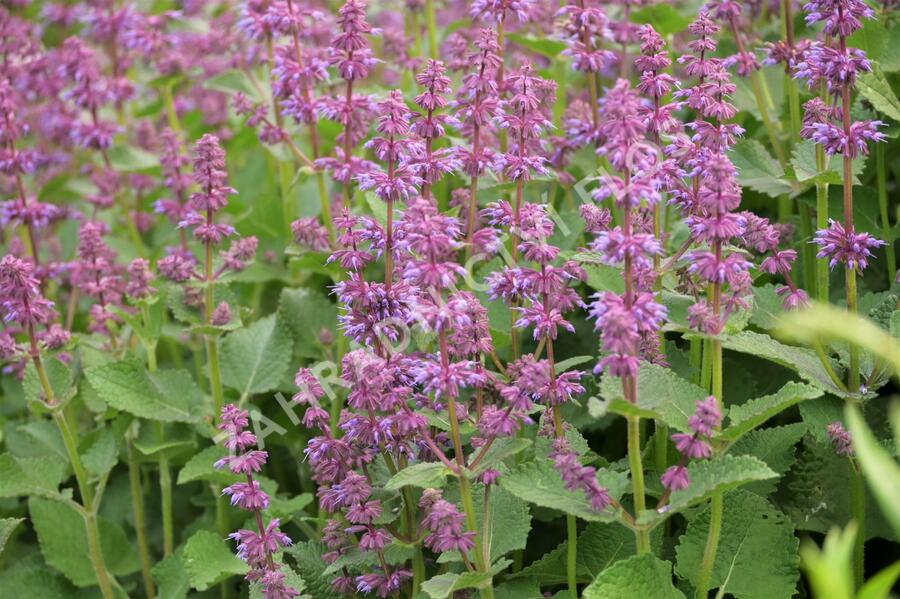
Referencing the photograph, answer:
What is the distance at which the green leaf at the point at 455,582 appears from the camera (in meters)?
2.00

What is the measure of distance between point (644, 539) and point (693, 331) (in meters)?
0.43

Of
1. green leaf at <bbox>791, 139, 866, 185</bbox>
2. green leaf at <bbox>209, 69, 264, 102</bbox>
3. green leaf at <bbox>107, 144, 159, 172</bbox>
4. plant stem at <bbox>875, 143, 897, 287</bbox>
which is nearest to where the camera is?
green leaf at <bbox>791, 139, 866, 185</bbox>

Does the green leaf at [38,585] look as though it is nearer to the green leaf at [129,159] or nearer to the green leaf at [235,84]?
the green leaf at [129,159]

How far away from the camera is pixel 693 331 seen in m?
2.01

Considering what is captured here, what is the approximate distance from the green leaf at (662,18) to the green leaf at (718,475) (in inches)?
74.0

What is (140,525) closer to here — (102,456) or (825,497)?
(102,456)

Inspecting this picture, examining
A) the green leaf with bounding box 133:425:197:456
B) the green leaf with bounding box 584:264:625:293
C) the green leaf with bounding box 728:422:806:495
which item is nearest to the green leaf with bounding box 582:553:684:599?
the green leaf with bounding box 728:422:806:495

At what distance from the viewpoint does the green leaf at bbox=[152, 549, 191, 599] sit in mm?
2809

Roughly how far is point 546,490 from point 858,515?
91 centimetres

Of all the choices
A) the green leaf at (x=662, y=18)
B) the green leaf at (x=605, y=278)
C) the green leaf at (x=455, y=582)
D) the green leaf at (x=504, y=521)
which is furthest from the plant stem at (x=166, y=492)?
the green leaf at (x=662, y=18)

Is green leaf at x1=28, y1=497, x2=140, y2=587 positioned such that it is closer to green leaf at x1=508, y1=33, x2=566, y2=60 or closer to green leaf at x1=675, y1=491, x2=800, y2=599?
green leaf at x1=675, y1=491, x2=800, y2=599

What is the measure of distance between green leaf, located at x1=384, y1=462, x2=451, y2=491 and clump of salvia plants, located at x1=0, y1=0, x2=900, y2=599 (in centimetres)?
1

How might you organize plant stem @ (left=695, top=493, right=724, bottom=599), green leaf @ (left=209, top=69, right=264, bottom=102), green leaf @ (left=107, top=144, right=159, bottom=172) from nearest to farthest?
plant stem @ (left=695, top=493, right=724, bottom=599)
green leaf @ (left=209, top=69, right=264, bottom=102)
green leaf @ (left=107, top=144, right=159, bottom=172)

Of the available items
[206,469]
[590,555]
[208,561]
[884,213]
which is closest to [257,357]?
[206,469]
